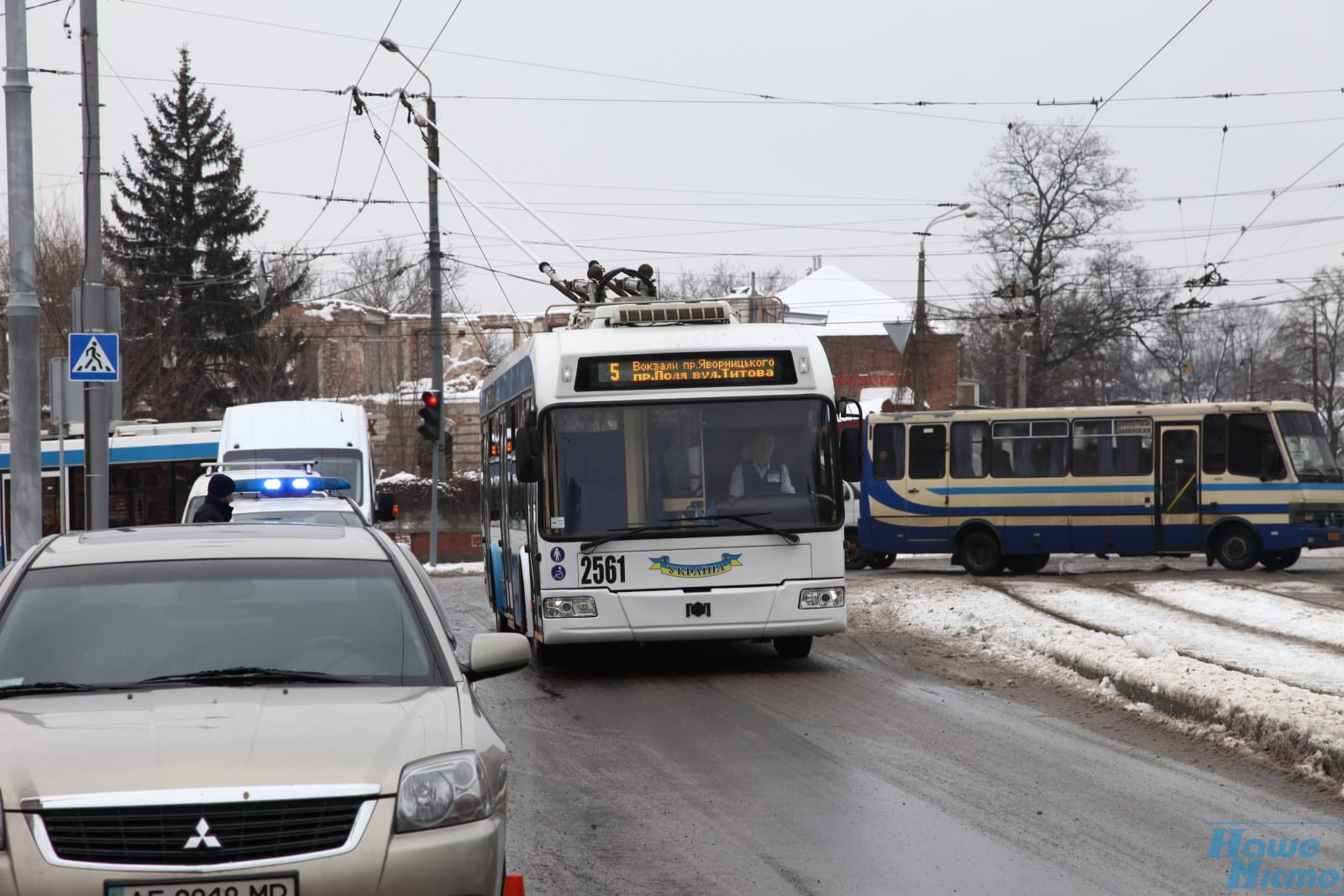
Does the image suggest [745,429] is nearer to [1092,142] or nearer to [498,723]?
[498,723]

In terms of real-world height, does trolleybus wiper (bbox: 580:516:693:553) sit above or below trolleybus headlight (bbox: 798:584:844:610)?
above

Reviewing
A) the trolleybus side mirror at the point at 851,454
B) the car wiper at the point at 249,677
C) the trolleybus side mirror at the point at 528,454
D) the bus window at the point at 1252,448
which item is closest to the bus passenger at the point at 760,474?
the trolleybus side mirror at the point at 851,454

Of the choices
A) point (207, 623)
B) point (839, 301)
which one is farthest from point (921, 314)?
point (839, 301)

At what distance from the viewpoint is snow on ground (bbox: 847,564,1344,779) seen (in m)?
9.26

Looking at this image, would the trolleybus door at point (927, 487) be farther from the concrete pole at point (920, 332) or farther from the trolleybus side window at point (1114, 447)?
the concrete pole at point (920, 332)

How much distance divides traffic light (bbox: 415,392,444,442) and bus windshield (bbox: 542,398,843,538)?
618 inches

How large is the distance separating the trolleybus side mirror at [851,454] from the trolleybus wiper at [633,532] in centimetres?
137

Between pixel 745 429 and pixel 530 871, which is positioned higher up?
pixel 745 429

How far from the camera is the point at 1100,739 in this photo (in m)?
9.55

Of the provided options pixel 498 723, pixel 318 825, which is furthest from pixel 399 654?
pixel 498 723

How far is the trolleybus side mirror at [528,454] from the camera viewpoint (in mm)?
12602

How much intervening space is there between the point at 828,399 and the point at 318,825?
9.09 meters

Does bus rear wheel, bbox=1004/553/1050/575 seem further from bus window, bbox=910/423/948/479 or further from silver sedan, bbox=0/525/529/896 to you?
silver sedan, bbox=0/525/529/896

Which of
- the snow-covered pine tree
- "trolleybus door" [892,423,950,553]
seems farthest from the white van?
the snow-covered pine tree
